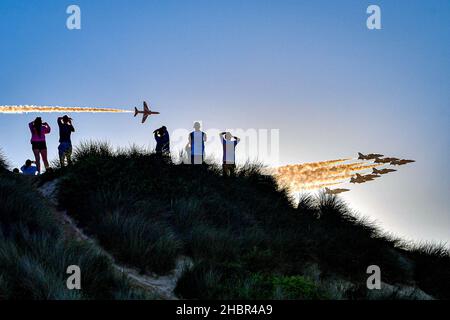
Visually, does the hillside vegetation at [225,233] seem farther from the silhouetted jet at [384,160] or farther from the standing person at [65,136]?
the silhouetted jet at [384,160]

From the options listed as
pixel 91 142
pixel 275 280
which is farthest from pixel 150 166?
pixel 275 280

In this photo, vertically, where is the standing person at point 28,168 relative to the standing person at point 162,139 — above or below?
below

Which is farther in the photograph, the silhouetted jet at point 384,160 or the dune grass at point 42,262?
the silhouetted jet at point 384,160

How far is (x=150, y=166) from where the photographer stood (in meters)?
17.2

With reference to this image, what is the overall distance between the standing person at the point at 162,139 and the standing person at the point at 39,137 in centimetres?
361

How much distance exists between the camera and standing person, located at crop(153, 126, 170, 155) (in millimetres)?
19156

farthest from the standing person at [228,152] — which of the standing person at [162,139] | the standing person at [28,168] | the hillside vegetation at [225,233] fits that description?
the standing person at [28,168]

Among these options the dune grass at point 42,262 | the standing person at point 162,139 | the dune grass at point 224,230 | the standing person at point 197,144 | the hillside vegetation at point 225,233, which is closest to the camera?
the dune grass at point 42,262

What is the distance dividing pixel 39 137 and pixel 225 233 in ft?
24.5

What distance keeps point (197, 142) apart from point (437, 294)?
8.50 m

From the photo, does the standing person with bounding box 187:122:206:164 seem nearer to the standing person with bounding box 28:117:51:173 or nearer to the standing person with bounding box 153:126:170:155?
the standing person with bounding box 153:126:170:155

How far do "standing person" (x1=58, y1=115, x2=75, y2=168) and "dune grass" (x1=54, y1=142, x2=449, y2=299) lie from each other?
34cm

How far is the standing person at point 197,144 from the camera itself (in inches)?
715

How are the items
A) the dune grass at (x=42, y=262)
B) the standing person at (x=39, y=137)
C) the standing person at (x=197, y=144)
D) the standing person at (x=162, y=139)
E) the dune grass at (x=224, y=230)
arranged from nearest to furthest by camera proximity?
the dune grass at (x=42, y=262) < the dune grass at (x=224, y=230) < the standing person at (x=39, y=137) < the standing person at (x=197, y=144) < the standing person at (x=162, y=139)
